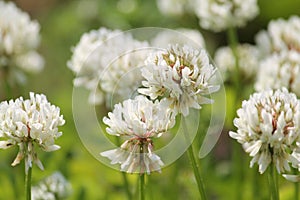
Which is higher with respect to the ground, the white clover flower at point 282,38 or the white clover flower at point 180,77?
the white clover flower at point 282,38

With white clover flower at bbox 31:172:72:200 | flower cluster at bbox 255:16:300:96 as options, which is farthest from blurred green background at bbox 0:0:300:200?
flower cluster at bbox 255:16:300:96

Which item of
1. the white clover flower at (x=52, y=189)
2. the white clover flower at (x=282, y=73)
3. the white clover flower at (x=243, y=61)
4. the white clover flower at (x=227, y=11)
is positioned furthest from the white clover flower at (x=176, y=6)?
the white clover flower at (x=52, y=189)

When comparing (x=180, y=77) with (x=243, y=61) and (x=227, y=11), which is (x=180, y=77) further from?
(x=243, y=61)

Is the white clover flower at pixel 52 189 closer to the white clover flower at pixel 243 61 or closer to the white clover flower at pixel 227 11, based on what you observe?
the white clover flower at pixel 227 11

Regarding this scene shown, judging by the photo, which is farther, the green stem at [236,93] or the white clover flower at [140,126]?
the green stem at [236,93]

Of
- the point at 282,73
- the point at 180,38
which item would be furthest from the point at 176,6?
the point at 282,73

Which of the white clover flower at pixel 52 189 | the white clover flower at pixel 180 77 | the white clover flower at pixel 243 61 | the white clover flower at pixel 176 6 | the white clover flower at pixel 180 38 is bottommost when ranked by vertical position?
the white clover flower at pixel 52 189

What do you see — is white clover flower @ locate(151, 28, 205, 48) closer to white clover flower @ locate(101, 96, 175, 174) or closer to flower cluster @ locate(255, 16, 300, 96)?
flower cluster @ locate(255, 16, 300, 96)
